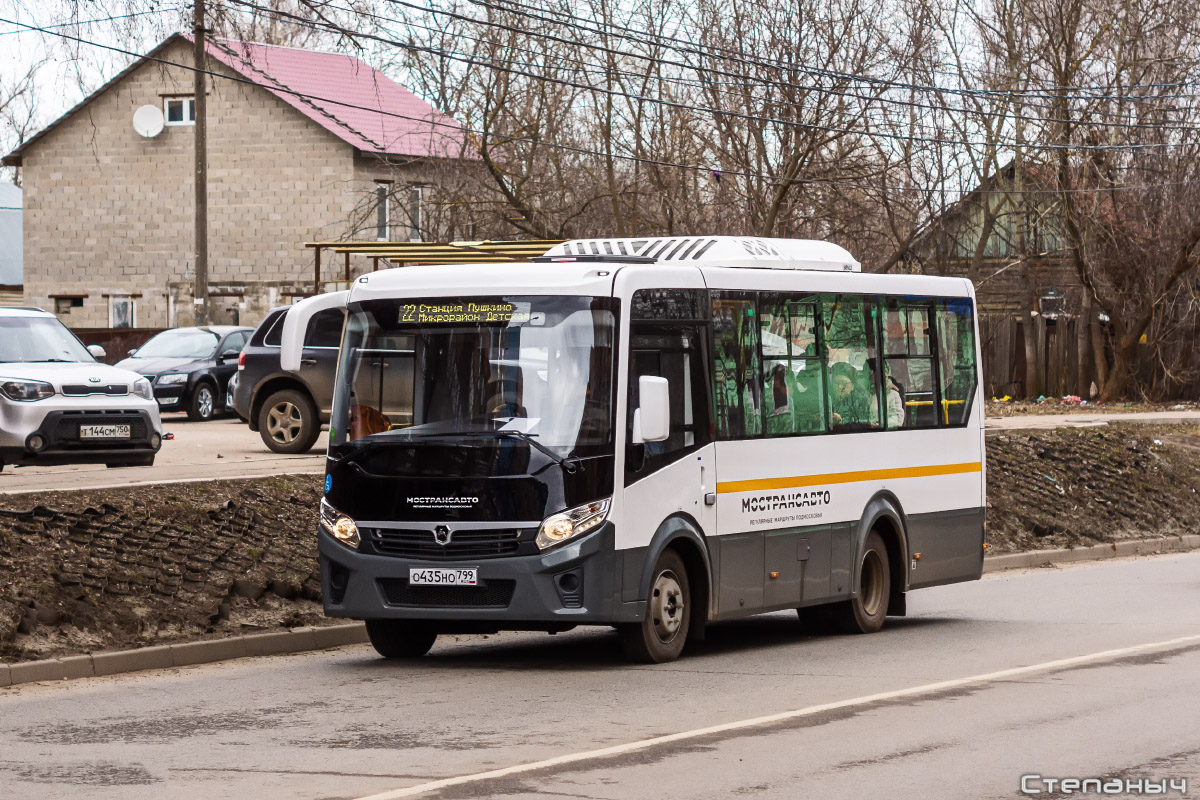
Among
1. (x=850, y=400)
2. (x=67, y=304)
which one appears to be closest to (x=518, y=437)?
(x=850, y=400)

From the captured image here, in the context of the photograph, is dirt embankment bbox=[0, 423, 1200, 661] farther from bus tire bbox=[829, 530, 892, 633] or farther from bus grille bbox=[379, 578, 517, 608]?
bus tire bbox=[829, 530, 892, 633]

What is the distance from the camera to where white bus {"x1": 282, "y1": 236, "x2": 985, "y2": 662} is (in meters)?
11.1

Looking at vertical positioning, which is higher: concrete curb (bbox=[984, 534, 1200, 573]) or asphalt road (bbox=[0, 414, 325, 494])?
asphalt road (bbox=[0, 414, 325, 494])

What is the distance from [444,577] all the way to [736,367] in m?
2.64

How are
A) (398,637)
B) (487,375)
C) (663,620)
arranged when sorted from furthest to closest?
(398,637) → (663,620) → (487,375)

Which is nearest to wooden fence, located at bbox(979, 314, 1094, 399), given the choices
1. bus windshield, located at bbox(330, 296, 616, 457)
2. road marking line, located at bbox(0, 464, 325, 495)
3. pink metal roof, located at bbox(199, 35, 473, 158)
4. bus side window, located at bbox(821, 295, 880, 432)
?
pink metal roof, located at bbox(199, 35, 473, 158)

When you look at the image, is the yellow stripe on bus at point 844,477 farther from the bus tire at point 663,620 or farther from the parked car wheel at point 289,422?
the parked car wheel at point 289,422

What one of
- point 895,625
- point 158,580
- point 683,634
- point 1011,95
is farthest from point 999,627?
point 1011,95

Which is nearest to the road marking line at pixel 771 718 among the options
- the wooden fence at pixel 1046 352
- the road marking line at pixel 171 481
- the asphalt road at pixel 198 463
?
the road marking line at pixel 171 481

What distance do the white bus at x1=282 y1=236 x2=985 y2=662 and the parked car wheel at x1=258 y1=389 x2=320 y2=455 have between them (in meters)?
9.74

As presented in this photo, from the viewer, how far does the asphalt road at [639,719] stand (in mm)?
7562

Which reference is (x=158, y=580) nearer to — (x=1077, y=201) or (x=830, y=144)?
(x=830, y=144)

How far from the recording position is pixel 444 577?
11.1 meters

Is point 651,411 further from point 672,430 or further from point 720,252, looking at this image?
point 720,252
